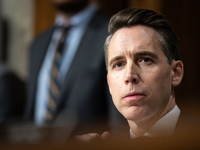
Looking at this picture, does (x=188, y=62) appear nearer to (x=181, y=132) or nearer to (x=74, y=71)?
(x=74, y=71)

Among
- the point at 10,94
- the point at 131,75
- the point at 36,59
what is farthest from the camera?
the point at 10,94

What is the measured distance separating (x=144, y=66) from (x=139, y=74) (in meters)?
0.01

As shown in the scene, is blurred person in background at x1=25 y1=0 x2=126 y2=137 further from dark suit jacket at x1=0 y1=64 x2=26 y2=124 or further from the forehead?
dark suit jacket at x1=0 y1=64 x2=26 y2=124

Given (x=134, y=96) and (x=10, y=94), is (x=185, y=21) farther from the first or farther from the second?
(x=10, y=94)

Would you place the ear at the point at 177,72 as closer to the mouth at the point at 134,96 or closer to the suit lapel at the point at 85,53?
the mouth at the point at 134,96

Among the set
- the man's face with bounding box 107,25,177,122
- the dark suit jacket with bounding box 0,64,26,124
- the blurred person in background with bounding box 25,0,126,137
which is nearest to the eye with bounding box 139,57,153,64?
the man's face with bounding box 107,25,177,122

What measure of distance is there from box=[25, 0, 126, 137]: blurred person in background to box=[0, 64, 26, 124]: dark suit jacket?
0.45 meters

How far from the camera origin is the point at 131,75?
25 centimetres

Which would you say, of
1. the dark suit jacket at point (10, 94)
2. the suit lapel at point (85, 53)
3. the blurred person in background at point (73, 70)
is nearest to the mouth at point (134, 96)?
the blurred person in background at point (73, 70)

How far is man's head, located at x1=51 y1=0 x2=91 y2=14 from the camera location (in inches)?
20.7

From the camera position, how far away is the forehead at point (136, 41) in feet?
0.84

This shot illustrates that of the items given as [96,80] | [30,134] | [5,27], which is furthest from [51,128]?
[5,27]

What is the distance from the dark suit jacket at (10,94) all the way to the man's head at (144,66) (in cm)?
83

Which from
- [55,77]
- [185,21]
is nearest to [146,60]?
[185,21]
